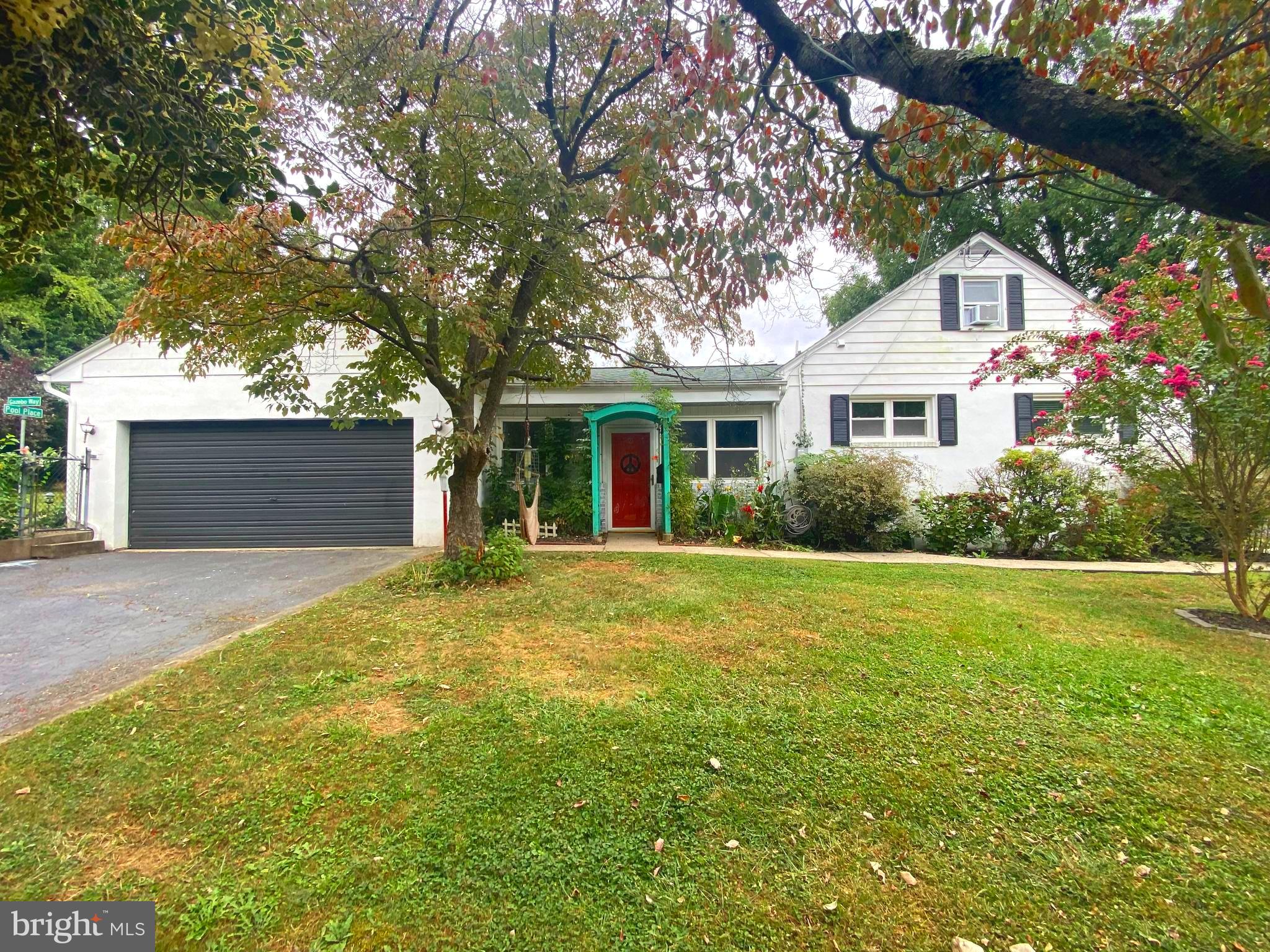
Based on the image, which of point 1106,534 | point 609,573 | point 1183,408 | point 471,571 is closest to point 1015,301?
point 1106,534

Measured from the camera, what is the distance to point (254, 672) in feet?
12.2

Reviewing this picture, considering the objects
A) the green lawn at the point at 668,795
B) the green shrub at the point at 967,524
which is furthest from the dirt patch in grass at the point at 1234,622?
the green shrub at the point at 967,524

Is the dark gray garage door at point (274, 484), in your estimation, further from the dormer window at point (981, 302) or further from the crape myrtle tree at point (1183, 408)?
the dormer window at point (981, 302)

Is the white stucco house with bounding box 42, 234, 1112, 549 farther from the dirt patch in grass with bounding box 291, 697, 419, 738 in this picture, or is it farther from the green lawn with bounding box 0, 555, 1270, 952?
the dirt patch in grass with bounding box 291, 697, 419, 738

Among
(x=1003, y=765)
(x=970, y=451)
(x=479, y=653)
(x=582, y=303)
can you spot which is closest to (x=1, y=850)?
(x=479, y=653)

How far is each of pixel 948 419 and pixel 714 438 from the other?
15.7ft

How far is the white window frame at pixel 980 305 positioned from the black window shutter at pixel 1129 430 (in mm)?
5736

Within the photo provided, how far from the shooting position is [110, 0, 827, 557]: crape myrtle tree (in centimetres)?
385

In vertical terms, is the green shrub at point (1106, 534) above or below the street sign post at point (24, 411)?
below

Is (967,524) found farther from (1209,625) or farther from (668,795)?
(668,795)

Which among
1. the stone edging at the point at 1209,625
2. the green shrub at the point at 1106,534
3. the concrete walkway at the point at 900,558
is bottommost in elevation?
the stone edging at the point at 1209,625

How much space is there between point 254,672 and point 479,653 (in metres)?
1.58

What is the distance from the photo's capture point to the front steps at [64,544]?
343 inches

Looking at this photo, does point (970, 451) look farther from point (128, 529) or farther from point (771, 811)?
point (128, 529)
